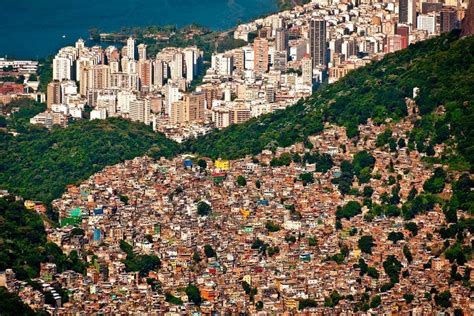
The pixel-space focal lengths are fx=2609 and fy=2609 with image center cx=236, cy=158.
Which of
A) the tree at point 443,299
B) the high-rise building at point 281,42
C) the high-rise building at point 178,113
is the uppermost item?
the high-rise building at point 281,42

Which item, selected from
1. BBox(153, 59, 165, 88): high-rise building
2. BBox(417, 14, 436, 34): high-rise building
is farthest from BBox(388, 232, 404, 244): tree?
BBox(153, 59, 165, 88): high-rise building

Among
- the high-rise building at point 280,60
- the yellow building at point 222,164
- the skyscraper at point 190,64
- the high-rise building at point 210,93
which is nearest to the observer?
the yellow building at point 222,164

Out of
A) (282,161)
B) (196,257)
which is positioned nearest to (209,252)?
(196,257)

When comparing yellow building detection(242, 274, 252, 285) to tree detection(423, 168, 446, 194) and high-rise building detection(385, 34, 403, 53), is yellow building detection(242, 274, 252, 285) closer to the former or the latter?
tree detection(423, 168, 446, 194)

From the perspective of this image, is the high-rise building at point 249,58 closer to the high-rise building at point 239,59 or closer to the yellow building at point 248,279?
the high-rise building at point 239,59

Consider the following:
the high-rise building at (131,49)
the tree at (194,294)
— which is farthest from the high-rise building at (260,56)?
the tree at (194,294)

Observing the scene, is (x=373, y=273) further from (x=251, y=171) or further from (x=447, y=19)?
(x=447, y=19)
